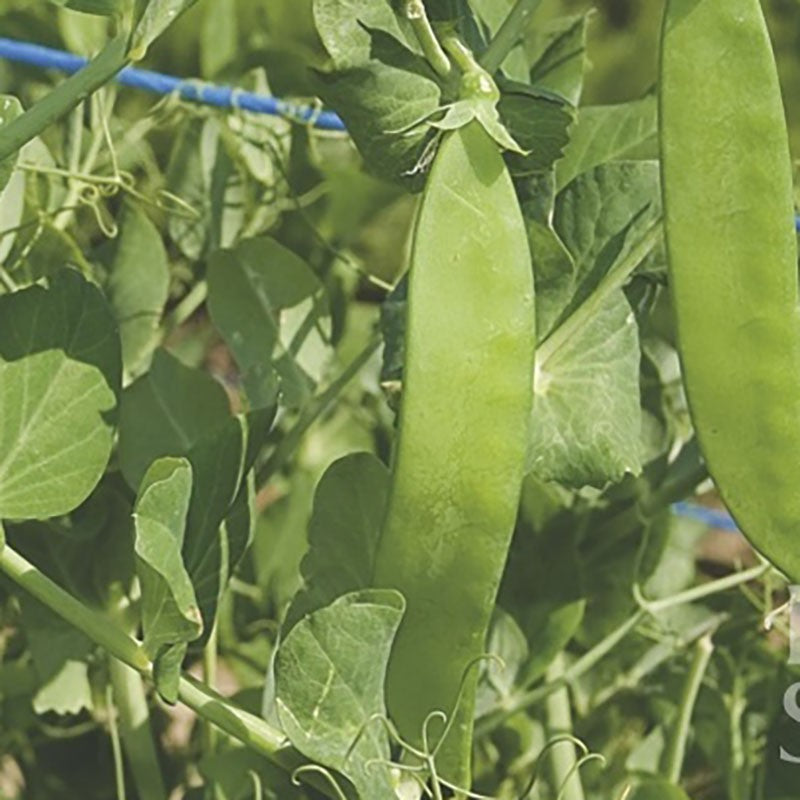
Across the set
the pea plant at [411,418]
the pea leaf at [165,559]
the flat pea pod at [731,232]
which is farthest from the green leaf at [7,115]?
the flat pea pod at [731,232]

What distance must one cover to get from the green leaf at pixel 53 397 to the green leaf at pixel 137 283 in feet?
0.55

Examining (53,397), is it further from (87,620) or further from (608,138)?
(608,138)

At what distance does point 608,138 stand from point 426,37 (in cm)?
21

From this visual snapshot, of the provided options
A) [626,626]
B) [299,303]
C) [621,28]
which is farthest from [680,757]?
[621,28]

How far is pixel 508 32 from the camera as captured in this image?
584 mm

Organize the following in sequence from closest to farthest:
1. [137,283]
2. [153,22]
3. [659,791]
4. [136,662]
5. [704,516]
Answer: [153,22], [136,662], [659,791], [137,283], [704,516]

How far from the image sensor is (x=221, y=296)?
2.63 feet

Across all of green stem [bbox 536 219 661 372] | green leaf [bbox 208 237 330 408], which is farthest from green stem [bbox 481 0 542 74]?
green leaf [bbox 208 237 330 408]

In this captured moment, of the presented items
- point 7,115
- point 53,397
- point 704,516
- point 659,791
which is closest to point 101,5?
point 7,115

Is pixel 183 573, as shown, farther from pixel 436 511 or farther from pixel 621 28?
pixel 621 28

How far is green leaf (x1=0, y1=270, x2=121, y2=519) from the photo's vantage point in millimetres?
643

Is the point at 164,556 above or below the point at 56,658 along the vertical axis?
above

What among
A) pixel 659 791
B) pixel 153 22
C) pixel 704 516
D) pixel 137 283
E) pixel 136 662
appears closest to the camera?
pixel 153 22

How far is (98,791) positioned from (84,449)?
0.33m
